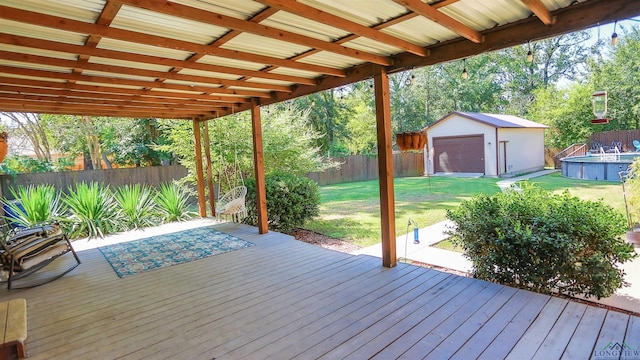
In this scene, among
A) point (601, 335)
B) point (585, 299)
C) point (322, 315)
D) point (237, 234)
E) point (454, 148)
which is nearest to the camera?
point (601, 335)

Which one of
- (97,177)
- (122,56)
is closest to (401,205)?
(122,56)

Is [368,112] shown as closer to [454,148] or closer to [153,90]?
[454,148]

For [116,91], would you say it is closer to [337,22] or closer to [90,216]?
[90,216]

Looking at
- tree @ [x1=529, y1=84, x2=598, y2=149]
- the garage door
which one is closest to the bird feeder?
the garage door

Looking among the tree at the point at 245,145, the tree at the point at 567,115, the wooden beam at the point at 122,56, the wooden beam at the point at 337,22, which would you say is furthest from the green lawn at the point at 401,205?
the tree at the point at 567,115

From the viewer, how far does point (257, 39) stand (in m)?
2.62

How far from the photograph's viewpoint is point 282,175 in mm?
6633

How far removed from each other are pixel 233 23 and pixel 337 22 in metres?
0.67

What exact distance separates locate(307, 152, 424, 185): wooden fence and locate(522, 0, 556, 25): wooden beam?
11.9 meters

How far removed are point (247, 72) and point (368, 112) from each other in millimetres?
15752

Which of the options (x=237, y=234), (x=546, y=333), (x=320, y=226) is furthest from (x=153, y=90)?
(x=546, y=333)

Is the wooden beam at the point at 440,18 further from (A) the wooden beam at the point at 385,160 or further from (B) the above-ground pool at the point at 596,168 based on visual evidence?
(B) the above-ground pool at the point at 596,168

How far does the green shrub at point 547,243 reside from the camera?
8.76ft

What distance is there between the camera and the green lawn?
6422mm
